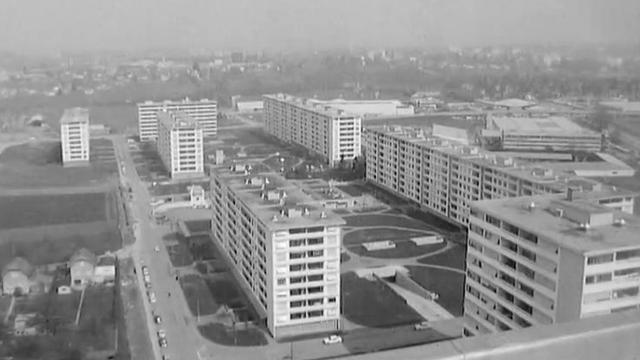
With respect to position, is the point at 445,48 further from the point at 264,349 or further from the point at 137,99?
the point at 264,349

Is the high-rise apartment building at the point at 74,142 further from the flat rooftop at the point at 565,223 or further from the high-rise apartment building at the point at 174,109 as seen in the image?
the flat rooftop at the point at 565,223

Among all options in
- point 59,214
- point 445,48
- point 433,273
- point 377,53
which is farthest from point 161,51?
point 433,273


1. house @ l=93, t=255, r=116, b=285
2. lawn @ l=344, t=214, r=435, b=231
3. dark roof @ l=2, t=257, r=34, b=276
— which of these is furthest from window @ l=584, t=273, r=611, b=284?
dark roof @ l=2, t=257, r=34, b=276

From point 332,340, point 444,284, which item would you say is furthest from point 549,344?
point 444,284

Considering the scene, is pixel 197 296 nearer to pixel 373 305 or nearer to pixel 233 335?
pixel 233 335

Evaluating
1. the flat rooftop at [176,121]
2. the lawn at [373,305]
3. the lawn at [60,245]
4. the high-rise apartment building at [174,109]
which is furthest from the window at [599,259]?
the high-rise apartment building at [174,109]

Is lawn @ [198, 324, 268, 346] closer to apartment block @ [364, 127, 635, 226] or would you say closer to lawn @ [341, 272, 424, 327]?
lawn @ [341, 272, 424, 327]

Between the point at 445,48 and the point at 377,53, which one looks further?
the point at 377,53
